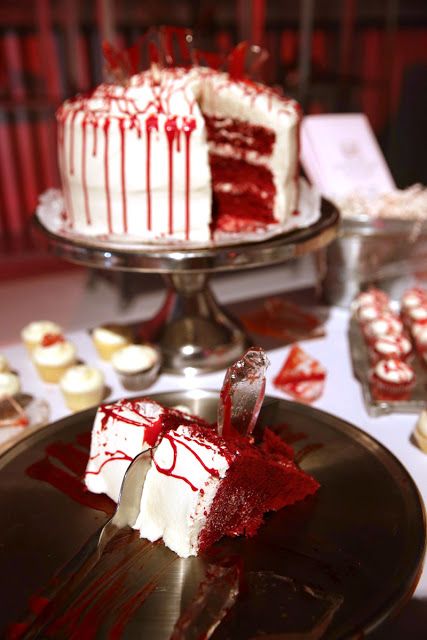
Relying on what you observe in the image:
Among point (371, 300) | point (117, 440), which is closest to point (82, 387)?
point (117, 440)

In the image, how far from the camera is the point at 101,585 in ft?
2.76

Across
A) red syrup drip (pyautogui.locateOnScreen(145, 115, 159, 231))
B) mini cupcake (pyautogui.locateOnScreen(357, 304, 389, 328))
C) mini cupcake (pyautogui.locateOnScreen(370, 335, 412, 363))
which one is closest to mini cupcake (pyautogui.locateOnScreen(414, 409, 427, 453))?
mini cupcake (pyautogui.locateOnScreen(370, 335, 412, 363))

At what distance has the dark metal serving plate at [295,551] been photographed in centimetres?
79

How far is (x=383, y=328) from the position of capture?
5.03 ft

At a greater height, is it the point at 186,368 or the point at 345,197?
the point at 345,197

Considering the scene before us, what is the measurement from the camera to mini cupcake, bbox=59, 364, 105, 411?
138 centimetres

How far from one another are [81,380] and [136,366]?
13 cm

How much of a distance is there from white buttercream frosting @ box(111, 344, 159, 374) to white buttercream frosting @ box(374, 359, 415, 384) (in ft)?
1.73

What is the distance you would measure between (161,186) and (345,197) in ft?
2.62

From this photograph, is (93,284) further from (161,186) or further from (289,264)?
(161,186)

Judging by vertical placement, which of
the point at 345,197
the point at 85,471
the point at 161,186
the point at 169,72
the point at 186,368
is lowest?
the point at 186,368

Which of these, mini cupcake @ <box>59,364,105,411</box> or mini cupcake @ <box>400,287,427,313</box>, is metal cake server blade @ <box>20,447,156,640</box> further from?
mini cupcake @ <box>400,287,427,313</box>

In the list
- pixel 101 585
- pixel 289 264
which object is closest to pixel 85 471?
pixel 101 585

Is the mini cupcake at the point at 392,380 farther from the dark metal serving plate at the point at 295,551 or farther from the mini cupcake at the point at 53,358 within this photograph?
the mini cupcake at the point at 53,358
